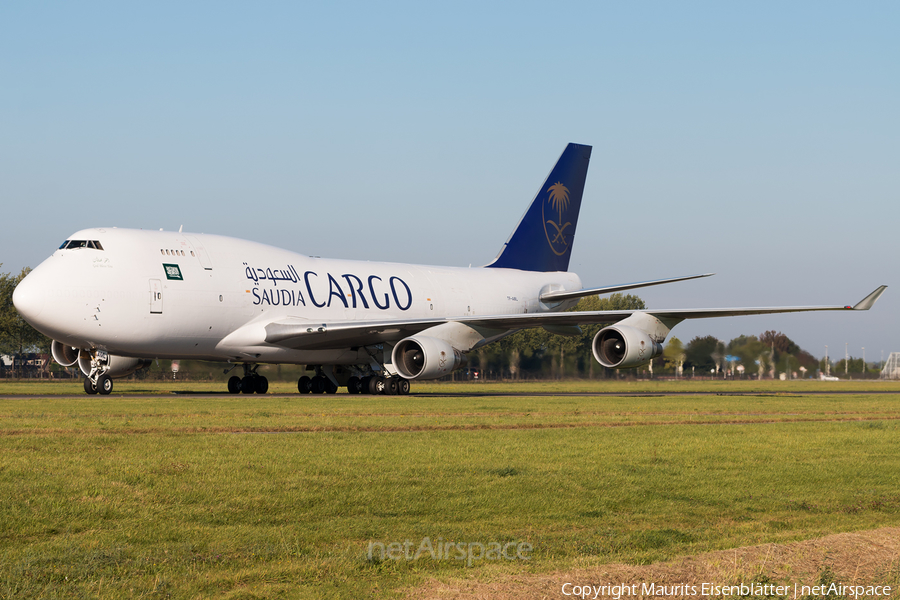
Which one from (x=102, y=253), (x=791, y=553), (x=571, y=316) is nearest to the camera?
(x=791, y=553)

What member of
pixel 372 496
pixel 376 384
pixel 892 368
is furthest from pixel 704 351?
pixel 892 368

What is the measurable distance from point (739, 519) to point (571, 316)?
20599 mm

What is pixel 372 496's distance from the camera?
8680mm

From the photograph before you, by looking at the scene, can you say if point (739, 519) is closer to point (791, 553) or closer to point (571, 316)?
point (791, 553)

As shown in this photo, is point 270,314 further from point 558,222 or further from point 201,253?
point 558,222

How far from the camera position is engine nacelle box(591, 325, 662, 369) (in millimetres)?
28438

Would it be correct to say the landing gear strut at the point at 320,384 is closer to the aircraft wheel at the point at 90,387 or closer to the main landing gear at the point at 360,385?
the main landing gear at the point at 360,385

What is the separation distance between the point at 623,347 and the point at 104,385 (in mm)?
15134

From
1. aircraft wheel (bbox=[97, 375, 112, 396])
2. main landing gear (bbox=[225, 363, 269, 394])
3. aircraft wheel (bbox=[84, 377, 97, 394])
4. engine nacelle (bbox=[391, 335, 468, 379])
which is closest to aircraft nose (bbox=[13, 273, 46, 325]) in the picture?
aircraft wheel (bbox=[84, 377, 97, 394])

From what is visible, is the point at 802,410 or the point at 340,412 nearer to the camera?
the point at 340,412

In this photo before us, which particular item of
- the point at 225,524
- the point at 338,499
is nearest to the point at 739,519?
the point at 338,499

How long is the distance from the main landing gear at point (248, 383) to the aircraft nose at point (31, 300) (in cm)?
748

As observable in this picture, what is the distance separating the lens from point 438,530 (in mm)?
7398

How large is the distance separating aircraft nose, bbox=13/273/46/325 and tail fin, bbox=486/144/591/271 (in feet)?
63.9
